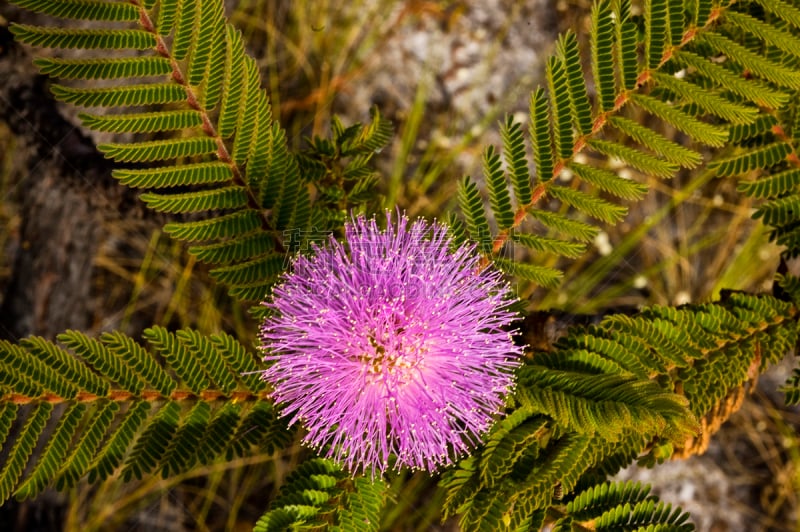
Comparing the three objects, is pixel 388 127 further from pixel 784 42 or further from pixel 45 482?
pixel 45 482

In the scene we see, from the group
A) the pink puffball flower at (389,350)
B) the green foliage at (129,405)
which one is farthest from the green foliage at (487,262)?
the pink puffball flower at (389,350)

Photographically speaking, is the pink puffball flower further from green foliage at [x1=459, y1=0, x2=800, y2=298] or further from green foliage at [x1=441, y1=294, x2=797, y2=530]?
green foliage at [x1=459, y1=0, x2=800, y2=298]

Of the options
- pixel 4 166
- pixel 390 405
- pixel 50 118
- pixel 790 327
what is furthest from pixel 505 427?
pixel 4 166

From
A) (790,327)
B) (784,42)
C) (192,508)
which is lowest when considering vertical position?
(192,508)

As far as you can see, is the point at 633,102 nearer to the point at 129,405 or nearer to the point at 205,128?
the point at 205,128

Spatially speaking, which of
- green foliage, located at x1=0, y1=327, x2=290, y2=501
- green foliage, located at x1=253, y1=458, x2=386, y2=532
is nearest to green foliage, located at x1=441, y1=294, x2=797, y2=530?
green foliage, located at x1=253, y1=458, x2=386, y2=532

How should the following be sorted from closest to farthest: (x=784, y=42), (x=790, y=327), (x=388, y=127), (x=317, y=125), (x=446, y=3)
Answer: (x=784, y=42) → (x=790, y=327) → (x=388, y=127) → (x=317, y=125) → (x=446, y=3)
